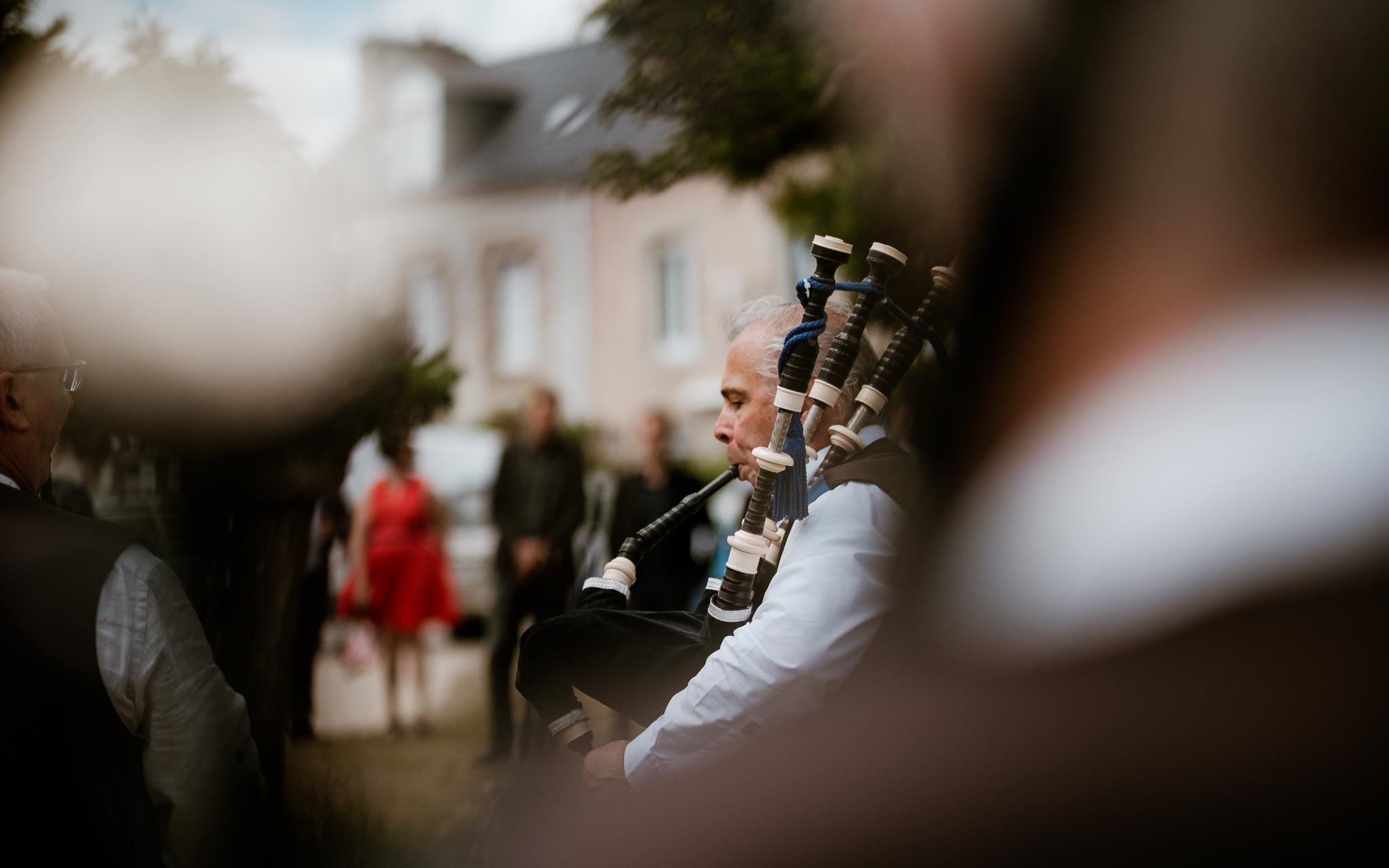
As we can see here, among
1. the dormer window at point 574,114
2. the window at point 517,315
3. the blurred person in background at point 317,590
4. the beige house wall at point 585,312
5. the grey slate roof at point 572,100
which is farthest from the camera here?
the window at point 517,315

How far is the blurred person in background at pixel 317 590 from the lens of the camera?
13.1 feet

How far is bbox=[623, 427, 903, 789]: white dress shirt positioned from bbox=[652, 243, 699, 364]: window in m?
12.0

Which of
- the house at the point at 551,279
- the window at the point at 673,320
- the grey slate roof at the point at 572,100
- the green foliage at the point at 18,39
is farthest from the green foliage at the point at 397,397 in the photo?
the window at the point at 673,320

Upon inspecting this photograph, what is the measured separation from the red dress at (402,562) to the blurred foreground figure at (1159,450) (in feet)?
16.8

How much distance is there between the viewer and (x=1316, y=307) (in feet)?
3.99

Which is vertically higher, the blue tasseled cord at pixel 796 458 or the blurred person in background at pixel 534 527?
the blue tasseled cord at pixel 796 458

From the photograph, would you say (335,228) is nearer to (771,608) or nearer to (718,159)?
(718,159)

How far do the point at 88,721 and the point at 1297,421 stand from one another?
141 cm

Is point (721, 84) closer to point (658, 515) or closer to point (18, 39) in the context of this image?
point (18, 39)

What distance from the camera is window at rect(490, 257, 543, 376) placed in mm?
15891

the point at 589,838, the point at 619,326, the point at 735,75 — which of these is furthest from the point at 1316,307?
the point at 619,326

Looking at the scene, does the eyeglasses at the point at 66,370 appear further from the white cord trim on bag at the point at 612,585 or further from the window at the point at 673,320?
the window at the point at 673,320

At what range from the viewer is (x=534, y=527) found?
514cm

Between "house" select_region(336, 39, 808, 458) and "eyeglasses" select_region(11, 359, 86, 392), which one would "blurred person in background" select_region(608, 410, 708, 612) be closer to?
"house" select_region(336, 39, 808, 458)
